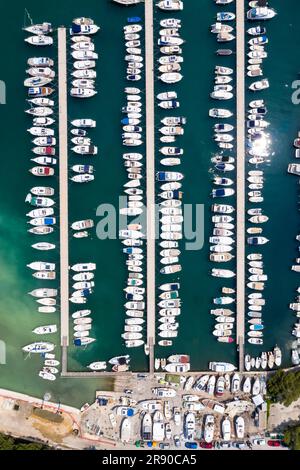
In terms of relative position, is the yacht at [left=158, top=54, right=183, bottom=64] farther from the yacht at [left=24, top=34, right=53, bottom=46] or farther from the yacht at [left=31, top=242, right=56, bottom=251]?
the yacht at [left=31, top=242, right=56, bottom=251]

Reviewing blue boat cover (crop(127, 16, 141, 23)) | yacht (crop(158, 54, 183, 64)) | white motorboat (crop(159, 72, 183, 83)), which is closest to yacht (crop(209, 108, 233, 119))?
white motorboat (crop(159, 72, 183, 83))

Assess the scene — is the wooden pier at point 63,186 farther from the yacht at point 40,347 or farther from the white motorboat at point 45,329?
the yacht at point 40,347

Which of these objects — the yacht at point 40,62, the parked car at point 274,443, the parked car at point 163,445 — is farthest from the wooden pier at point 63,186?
the parked car at point 274,443

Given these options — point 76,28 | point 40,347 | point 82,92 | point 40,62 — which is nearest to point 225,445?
point 40,347

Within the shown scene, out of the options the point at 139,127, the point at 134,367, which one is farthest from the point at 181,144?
the point at 134,367

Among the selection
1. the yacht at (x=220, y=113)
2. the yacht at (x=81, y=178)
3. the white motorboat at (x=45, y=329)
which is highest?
the yacht at (x=220, y=113)

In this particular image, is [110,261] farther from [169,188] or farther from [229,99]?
[229,99]

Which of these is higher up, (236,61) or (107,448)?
(236,61)
